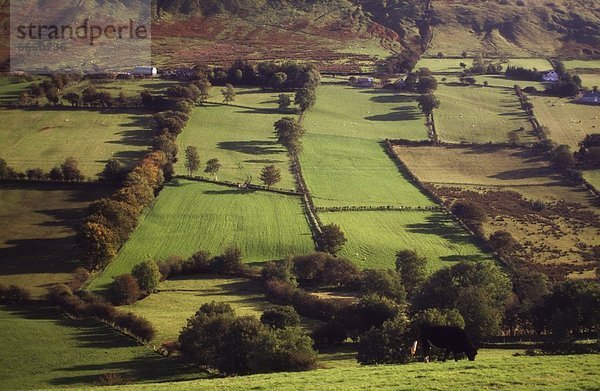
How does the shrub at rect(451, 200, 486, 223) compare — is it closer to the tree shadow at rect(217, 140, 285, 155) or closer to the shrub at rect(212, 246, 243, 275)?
the shrub at rect(212, 246, 243, 275)

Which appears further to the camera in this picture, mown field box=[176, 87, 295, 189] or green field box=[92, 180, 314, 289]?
mown field box=[176, 87, 295, 189]

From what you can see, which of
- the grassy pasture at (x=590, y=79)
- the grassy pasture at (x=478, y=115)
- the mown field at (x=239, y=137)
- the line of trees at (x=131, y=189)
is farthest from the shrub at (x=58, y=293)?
the grassy pasture at (x=590, y=79)

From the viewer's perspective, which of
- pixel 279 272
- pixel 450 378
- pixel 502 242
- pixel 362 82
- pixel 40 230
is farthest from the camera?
pixel 362 82

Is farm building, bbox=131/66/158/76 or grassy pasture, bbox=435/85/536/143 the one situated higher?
farm building, bbox=131/66/158/76

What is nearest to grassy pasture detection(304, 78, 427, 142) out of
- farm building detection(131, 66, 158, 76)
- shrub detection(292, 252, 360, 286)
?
farm building detection(131, 66, 158, 76)

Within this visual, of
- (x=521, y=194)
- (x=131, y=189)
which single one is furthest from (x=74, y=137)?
(x=521, y=194)

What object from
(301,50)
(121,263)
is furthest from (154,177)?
(301,50)

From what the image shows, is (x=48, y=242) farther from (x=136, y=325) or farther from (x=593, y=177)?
(x=593, y=177)
